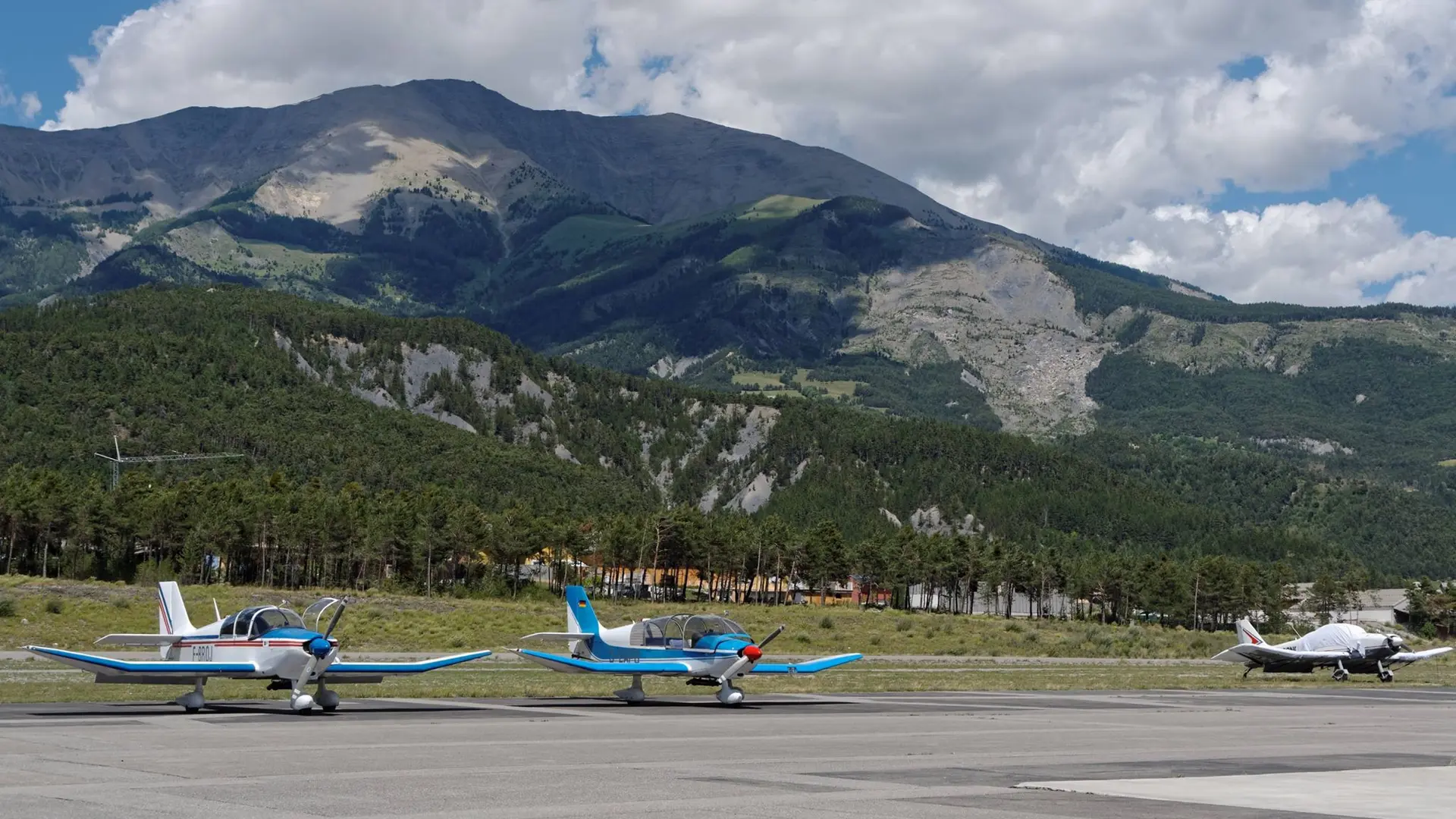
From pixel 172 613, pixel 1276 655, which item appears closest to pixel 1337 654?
pixel 1276 655

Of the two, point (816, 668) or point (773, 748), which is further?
point (816, 668)

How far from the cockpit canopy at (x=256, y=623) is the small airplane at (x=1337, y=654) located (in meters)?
40.7

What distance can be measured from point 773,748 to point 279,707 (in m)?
14.4

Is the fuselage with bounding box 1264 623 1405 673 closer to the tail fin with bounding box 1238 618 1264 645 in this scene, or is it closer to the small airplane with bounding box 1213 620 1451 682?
the small airplane with bounding box 1213 620 1451 682

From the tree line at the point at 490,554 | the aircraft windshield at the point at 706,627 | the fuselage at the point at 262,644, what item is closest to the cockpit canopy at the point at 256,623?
the fuselage at the point at 262,644

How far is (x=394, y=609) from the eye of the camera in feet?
340

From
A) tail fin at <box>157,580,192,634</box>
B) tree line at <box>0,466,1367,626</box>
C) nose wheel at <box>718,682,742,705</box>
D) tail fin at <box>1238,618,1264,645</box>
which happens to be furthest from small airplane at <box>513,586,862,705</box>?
tree line at <box>0,466,1367,626</box>

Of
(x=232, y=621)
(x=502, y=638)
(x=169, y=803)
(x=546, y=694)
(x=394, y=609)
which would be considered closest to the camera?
(x=169, y=803)

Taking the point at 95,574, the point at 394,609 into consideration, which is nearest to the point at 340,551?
the point at 95,574

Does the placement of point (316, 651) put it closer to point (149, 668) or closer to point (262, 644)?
point (262, 644)

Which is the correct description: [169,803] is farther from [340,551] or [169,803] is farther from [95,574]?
[95,574]

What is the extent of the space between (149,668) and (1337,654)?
47.1 m

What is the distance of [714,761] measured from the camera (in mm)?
24953

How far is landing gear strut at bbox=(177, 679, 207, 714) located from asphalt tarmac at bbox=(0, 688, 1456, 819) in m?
0.47
